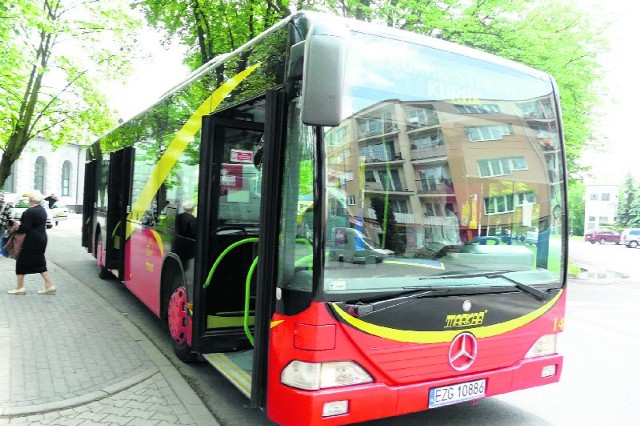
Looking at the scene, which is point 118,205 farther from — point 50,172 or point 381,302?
point 50,172

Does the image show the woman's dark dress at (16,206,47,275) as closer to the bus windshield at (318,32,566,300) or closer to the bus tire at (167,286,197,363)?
the bus tire at (167,286,197,363)

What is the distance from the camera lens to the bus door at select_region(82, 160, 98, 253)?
11.9m

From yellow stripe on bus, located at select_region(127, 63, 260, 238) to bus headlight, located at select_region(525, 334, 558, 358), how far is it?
3008mm

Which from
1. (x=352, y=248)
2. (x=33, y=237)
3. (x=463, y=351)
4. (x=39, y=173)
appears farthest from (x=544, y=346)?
(x=39, y=173)

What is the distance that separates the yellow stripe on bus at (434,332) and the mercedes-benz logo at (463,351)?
0.15ft

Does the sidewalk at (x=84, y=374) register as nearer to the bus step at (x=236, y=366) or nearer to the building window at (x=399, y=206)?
the bus step at (x=236, y=366)

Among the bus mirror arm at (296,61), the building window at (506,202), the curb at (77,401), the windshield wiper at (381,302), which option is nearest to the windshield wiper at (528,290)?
the building window at (506,202)

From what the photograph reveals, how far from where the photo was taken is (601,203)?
8794cm

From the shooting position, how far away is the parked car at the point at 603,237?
59.4 metres

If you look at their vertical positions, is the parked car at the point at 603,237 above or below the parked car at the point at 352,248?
below

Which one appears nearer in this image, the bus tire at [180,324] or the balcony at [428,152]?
the balcony at [428,152]

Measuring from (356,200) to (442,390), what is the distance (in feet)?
4.64

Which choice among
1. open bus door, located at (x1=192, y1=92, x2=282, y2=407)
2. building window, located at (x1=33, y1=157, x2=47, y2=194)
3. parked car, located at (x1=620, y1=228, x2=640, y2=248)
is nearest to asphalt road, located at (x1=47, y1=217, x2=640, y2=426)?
open bus door, located at (x1=192, y1=92, x2=282, y2=407)

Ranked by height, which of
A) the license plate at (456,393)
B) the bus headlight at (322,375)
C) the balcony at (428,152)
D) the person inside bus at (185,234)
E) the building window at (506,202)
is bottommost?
the license plate at (456,393)
